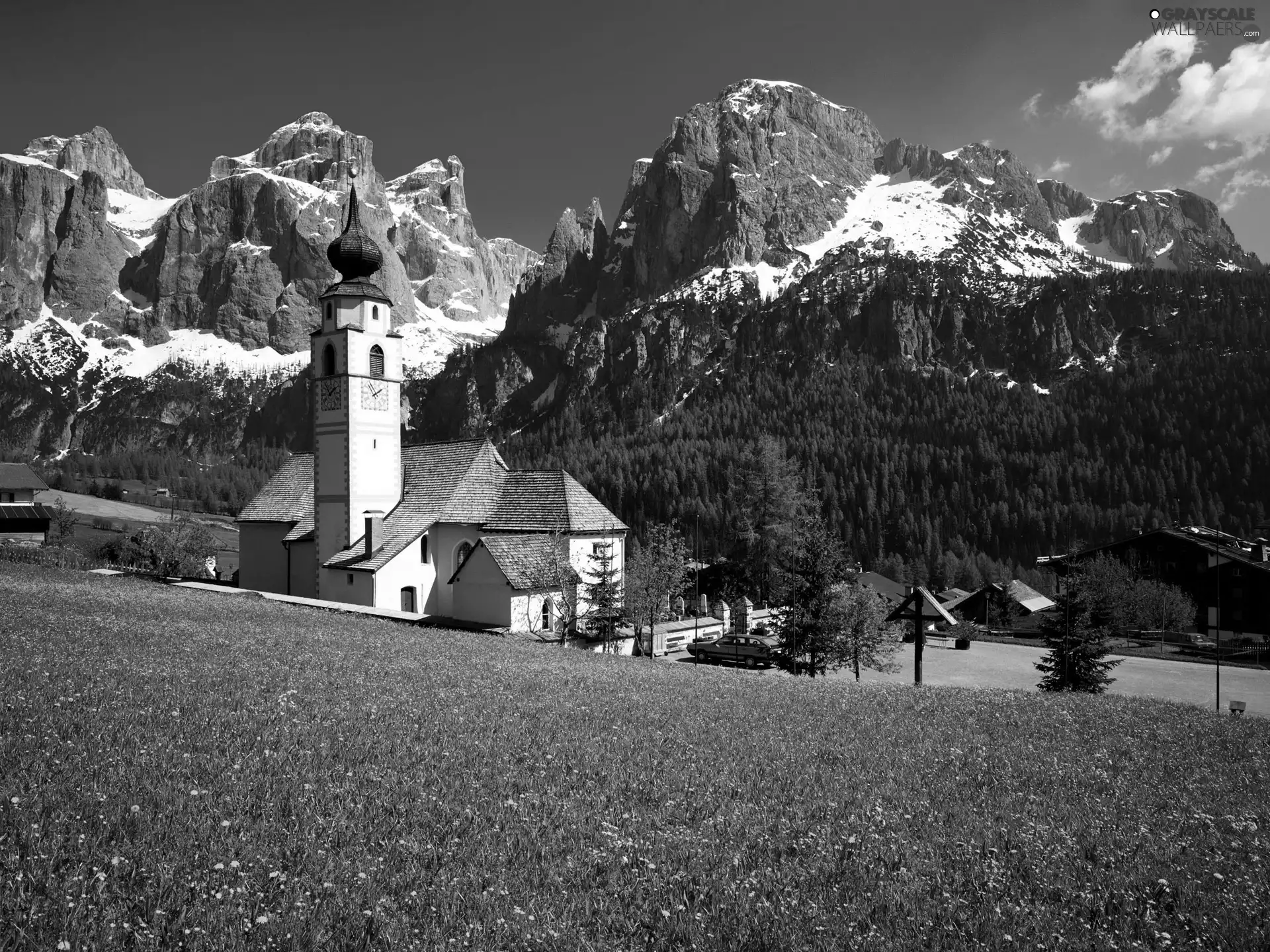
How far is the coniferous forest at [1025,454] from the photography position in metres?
138

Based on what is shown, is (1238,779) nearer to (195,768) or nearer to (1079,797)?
(1079,797)

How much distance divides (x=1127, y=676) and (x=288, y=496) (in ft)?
160

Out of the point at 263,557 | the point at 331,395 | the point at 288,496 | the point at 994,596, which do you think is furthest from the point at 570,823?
the point at 994,596

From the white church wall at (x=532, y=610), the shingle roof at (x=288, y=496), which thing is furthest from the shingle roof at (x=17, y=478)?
the white church wall at (x=532, y=610)

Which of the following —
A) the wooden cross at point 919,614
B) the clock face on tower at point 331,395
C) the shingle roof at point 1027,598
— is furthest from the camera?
the shingle roof at point 1027,598

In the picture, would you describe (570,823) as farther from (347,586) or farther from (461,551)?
(347,586)

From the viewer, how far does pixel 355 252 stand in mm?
40938

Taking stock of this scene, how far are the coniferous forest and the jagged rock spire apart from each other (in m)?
85.3

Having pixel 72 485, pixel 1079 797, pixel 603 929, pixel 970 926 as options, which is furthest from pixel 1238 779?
pixel 72 485

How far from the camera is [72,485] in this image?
19912 cm

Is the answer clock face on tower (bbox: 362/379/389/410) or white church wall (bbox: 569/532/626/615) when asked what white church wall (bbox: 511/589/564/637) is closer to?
white church wall (bbox: 569/532/626/615)

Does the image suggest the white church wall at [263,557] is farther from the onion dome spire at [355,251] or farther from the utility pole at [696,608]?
the utility pole at [696,608]

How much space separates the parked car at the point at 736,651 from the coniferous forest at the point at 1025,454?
7723cm

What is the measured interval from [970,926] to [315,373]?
41221mm
